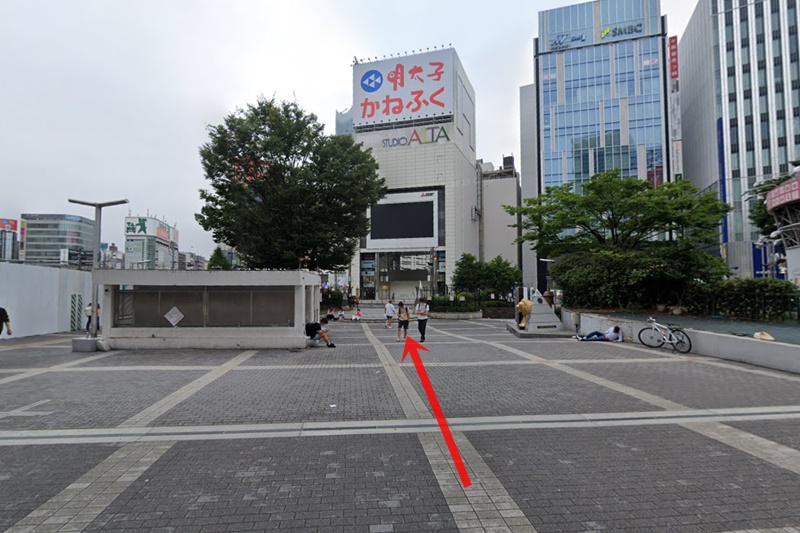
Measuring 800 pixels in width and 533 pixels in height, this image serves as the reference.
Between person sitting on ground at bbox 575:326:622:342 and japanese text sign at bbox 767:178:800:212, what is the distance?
18.2m

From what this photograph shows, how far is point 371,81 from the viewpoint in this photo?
7388cm

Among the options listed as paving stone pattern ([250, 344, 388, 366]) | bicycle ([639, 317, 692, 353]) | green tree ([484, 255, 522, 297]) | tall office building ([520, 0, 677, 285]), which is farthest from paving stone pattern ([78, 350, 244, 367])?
tall office building ([520, 0, 677, 285])

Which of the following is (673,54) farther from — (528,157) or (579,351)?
(579,351)

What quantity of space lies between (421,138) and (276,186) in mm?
46810

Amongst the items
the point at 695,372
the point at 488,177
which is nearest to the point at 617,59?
the point at 488,177

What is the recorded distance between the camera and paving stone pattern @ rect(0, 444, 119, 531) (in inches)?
143

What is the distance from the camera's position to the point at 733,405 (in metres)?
6.69

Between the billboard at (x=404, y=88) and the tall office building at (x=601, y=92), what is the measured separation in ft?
59.0

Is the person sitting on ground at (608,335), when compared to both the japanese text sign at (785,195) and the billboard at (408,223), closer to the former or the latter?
the japanese text sign at (785,195)

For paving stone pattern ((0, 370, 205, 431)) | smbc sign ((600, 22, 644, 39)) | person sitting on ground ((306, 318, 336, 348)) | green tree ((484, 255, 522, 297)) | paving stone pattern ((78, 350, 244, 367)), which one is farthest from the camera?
smbc sign ((600, 22, 644, 39))

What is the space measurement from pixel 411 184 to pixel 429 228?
8388 millimetres

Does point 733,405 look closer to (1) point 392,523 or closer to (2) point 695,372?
(2) point 695,372

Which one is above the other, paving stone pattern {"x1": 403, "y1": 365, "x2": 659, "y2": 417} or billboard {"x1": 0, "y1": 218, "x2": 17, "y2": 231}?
billboard {"x1": 0, "y1": 218, "x2": 17, "y2": 231}

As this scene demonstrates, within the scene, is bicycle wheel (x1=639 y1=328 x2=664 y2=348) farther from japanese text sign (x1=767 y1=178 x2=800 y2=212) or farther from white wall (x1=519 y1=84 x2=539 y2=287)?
white wall (x1=519 y1=84 x2=539 y2=287)
